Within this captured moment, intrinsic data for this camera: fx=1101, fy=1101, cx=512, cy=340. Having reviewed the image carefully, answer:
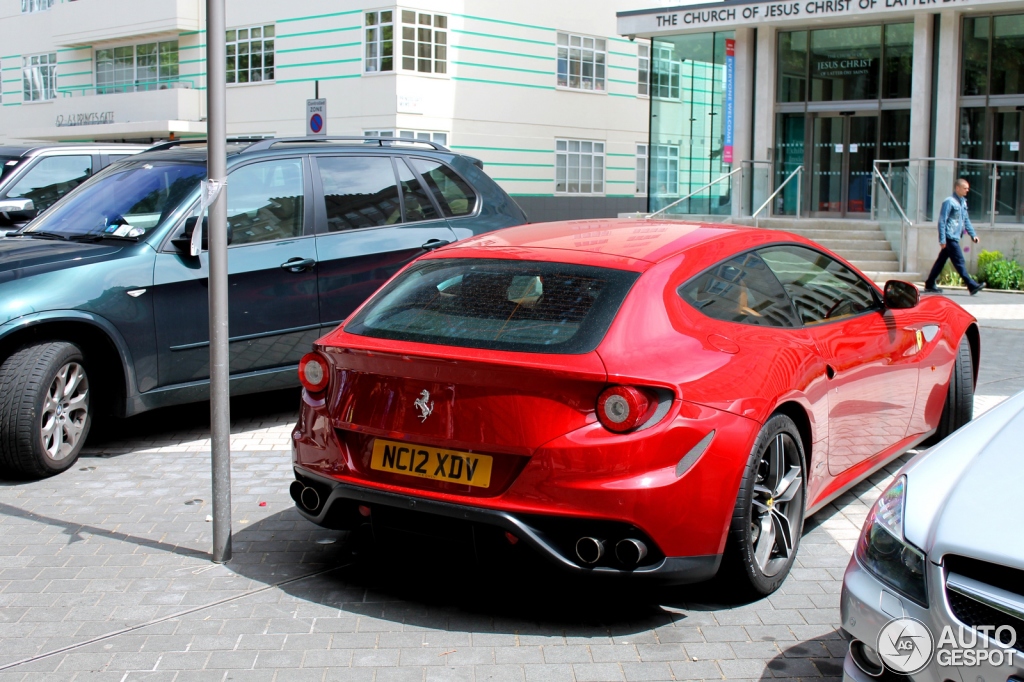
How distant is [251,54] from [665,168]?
13.9m

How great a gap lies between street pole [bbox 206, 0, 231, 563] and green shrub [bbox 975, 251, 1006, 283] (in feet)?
55.6

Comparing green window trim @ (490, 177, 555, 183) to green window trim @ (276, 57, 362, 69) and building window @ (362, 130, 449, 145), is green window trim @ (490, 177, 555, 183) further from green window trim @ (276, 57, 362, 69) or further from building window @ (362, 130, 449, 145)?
green window trim @ (276, 57, 362, 69)

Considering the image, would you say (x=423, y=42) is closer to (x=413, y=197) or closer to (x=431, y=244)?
(x=413, y=197)

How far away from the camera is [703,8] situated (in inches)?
1018

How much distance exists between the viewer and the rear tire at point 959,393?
6.46 meters

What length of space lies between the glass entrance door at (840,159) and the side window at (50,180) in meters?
18.8

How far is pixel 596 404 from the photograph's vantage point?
385 cm

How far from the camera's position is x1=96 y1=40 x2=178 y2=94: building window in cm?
3709

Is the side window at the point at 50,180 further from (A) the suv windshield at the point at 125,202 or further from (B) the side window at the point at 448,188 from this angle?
(B) the side window at the point at 448,188

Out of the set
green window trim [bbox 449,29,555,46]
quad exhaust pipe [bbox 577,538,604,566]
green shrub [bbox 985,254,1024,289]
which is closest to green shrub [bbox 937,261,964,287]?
green shrub [bbox 985,254,1024,289]

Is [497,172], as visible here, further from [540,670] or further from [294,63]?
[540,670]

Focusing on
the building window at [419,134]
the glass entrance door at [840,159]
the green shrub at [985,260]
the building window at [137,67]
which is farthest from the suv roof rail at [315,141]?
the building window at [137,67]

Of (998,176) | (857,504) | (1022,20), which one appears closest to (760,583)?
(857,504)

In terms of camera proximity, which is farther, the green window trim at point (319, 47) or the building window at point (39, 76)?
the building window at point (39, 76)
